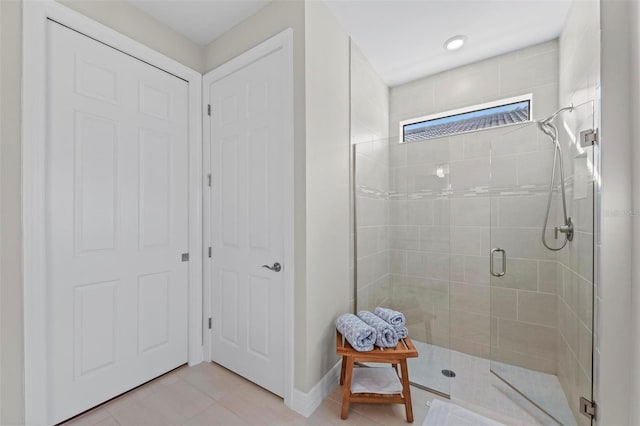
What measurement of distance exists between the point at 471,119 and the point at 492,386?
7.00 ft

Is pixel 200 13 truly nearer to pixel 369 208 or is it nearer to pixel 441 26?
pixel 441 26

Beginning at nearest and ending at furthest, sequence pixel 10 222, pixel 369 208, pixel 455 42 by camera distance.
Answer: pixel 10 222, pixel 455 42, pixel 369 208

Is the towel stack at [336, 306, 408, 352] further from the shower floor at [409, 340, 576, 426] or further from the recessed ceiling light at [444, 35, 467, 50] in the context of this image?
the recessed ceiling light at [444, 35, 467, 50]

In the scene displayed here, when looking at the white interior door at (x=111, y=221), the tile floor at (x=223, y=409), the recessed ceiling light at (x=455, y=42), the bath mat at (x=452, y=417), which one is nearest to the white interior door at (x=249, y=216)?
the tile floor at (x=223, y=409)

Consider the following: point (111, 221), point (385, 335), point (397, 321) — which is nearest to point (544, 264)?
point (397, 321)

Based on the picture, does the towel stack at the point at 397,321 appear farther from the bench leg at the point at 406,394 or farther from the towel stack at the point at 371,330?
the bench leg at the point at 406,394

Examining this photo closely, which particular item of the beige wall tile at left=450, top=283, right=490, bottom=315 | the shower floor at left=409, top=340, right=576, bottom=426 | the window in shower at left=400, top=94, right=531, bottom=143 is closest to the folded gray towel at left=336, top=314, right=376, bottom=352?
the shower floor at left=409, top=340, right=576, bottom=426

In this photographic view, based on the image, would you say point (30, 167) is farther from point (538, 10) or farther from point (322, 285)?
point (538, 10)

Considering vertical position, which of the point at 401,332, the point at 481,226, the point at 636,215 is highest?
the point at 636,215

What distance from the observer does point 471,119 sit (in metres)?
2.44

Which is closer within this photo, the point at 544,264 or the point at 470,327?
the point at 544,264

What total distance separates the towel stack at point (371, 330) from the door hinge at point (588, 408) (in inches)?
35.5

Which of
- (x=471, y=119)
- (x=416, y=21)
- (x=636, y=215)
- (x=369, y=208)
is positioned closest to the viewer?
(x=636, y=215)

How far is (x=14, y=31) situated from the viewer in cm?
131
